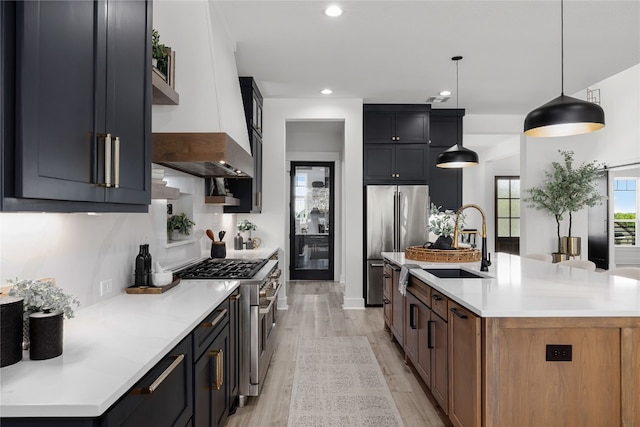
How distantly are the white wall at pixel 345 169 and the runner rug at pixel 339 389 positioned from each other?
1.75 meters

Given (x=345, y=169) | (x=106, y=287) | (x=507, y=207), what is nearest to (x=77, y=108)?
(x=106, y=287)

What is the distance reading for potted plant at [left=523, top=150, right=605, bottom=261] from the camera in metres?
6.21

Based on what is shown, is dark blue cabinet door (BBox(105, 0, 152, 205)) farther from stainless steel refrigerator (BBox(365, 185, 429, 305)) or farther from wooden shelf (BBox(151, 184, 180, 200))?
stainless steel refrigerator (BBox(365, 185, 429, 305))

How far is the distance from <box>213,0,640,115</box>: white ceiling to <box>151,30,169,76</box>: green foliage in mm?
950

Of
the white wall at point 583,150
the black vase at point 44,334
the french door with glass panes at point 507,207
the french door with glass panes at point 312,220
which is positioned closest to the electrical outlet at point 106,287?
the black vase at point 44,334

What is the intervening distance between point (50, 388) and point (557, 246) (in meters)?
7.15

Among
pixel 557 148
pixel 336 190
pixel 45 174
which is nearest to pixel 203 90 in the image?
pixel 45 174

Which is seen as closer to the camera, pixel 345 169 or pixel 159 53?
pixel 159 53

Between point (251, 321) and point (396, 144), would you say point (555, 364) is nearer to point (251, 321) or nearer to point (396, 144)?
point (251, 321)

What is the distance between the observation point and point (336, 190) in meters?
7.72

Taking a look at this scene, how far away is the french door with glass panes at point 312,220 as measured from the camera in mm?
→ 7703

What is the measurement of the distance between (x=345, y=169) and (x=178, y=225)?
2.94m

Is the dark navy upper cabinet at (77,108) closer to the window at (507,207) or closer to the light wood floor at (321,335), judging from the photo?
the light wood floor at (321,335)

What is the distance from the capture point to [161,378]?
4.25 feet
